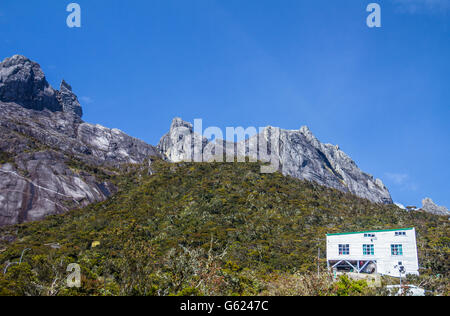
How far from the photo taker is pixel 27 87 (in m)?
145


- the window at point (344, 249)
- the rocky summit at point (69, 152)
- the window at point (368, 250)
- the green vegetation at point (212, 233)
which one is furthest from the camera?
the rocky summit at point (69, 152)

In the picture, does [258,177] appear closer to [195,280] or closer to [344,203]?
[344,203]

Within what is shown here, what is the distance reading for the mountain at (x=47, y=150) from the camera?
87688mm

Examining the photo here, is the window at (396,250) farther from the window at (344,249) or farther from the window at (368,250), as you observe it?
the window at (344,249)

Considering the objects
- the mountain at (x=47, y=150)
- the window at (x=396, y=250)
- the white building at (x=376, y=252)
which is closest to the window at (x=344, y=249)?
the white building at (x=376, y=252)

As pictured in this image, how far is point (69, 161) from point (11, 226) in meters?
37.3

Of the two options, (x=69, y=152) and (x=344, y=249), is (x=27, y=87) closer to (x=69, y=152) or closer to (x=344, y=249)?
(x=69, y=152)

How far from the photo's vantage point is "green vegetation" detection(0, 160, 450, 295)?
2447 cm

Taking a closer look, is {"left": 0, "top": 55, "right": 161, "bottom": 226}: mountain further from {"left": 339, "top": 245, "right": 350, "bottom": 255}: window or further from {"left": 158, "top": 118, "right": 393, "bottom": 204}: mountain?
{"left": 339, "top": 245, "right": 350, "bottom": 255}: window

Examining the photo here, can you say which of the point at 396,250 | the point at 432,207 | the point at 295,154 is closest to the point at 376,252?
the point at 396,250

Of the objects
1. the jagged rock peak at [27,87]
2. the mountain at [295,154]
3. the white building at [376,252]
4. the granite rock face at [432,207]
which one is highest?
the jagged rock peak at [27,87]

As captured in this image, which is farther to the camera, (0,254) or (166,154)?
(166,154)

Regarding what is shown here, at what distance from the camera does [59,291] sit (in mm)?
22438
